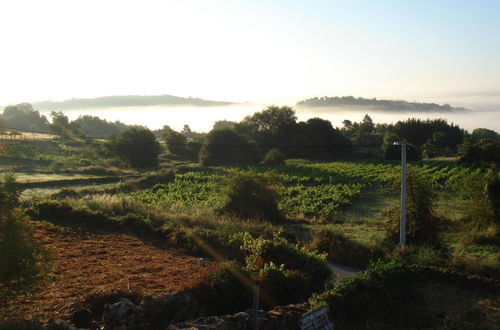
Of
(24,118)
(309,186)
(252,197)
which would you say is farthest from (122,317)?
(24,118)

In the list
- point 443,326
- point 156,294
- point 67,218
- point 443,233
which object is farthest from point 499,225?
point 67,218

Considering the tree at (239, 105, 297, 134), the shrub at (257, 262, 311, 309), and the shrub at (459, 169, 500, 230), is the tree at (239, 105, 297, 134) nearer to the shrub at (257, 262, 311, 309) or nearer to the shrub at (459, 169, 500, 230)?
the shrub at (459, 169, 500, 230)

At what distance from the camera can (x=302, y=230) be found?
79.7ft

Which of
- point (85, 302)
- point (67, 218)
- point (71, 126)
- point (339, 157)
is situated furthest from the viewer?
point (71, 126)

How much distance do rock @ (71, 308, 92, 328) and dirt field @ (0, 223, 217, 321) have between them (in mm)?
166

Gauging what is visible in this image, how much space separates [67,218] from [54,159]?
44858 millimetres

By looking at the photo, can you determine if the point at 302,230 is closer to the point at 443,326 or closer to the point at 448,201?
the point at 443,326

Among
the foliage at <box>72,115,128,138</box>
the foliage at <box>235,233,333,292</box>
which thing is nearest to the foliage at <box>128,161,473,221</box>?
the foliage at <box>235,233,333,292</box>

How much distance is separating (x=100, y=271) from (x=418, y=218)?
13434mm

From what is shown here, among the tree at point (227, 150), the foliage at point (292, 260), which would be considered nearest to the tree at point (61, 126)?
the tree at point (227, 150)

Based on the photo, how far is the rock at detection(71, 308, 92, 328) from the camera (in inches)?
402

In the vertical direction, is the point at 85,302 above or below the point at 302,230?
above

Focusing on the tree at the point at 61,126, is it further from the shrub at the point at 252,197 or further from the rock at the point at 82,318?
the rock at the point at 82,318

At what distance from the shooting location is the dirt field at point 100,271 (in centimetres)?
1089
